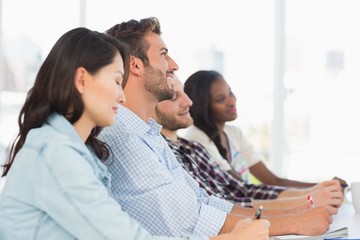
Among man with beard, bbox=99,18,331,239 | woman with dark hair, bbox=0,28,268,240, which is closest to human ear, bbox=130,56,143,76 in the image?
man with beard, bbox=99,18,331,239

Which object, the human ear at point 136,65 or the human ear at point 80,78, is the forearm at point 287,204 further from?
the human ear at point 80,78

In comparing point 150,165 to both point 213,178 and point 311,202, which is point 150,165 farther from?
point 213,178

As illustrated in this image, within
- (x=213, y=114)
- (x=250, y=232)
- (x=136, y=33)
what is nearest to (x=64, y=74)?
(x=250, y=232)

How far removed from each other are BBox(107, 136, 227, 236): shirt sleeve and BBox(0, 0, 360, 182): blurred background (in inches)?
144

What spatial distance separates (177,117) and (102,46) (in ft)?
4.63

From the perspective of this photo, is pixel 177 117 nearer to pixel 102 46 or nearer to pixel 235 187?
pixel 235 187

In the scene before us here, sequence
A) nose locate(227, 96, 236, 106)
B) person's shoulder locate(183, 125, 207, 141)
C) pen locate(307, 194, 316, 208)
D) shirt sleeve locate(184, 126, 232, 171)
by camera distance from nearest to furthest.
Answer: pen locate(307, 194, 316, 208), shirt sleeve locate(184, 126, 232, 171), person's shoulder locate(183, 125, 207, 141), nose locate(227, 96, 236, 106)

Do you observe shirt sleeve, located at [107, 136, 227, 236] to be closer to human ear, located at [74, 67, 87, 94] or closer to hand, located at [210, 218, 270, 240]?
hand, located at [210, 218, 270, 240]

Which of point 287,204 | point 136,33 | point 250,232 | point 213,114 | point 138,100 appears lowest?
point 287,204

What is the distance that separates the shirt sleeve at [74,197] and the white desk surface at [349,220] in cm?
91

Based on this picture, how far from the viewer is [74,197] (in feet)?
5.37

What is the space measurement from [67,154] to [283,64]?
4.38 m

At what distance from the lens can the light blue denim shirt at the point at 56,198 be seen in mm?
1638

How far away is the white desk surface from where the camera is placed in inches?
94.8
